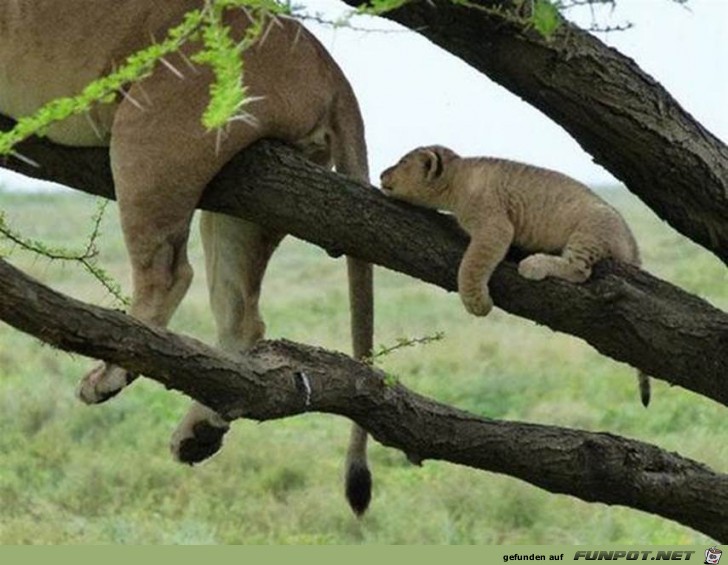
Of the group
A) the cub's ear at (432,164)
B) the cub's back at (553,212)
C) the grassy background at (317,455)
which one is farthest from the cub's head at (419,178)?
the grassy background at (317,455)

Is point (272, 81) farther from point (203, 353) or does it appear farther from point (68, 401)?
point (68, 401)

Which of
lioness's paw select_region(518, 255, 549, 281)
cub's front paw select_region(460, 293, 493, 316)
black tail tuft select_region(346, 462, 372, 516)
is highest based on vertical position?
lioness's paw select_region(518, 255, 549, 281)

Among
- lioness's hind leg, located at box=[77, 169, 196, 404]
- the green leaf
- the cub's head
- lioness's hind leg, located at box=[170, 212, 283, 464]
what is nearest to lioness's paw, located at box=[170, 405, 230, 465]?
lioness's hind leg, located at box=[170, 212, 283, 464]

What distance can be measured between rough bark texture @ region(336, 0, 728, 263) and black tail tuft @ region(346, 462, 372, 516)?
966mm

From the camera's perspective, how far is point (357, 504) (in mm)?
3994

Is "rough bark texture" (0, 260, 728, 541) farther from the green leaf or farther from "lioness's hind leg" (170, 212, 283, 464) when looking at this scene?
the green leaf

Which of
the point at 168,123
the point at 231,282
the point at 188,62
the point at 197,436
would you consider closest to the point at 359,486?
the point at 197,436

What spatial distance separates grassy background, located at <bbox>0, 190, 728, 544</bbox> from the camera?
26.7 feet

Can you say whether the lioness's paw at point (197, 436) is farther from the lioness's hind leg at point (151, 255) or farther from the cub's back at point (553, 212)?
the cub's back at point (553, 212)

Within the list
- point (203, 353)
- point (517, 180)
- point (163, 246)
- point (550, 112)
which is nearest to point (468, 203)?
point (517, 180)

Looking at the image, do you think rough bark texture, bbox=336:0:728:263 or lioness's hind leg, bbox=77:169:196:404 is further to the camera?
lioness's hind leg, bbox=77:169:196:404

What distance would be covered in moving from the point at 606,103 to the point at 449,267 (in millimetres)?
485

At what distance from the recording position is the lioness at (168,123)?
3.55 metres

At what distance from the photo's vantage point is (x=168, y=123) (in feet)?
11.7
